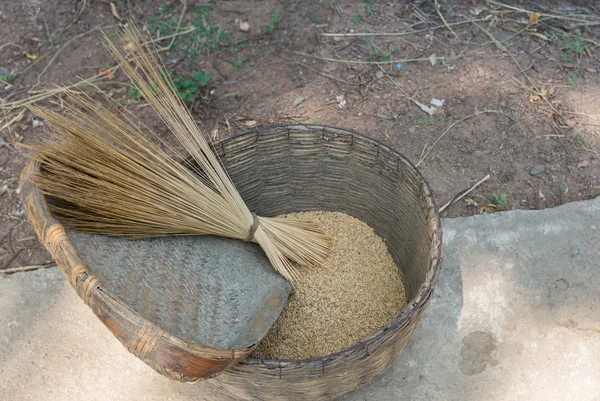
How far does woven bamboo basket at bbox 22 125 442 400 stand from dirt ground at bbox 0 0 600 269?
0.42 meters

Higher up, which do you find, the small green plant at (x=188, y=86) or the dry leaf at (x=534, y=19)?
the small green plant at (x=188, y=86)

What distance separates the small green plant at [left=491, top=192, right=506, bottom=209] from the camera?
2.08m

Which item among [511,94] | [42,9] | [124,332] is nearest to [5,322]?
[124,332]

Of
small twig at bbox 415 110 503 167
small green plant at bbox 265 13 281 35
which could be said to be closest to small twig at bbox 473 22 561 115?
small twig at bbox 415 110 503 167

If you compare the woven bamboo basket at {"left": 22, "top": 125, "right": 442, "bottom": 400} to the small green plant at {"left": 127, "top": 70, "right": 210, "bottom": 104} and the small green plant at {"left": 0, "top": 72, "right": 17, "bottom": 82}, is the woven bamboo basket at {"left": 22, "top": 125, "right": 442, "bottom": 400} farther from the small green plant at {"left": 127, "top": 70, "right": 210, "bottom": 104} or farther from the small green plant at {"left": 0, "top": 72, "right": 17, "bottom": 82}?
the small green plant at {"left": 0, "top": 72, "right": 17, "bottom": 82}

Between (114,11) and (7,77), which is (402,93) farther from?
(7,77)

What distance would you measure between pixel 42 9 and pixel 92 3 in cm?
25

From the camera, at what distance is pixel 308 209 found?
79.7 inches

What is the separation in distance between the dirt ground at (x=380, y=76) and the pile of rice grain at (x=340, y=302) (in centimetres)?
44

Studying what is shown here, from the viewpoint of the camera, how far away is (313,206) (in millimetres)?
2010

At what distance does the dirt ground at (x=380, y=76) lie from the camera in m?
2.18

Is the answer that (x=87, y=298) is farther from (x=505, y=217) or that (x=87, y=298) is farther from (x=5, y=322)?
(x=505, y=217)

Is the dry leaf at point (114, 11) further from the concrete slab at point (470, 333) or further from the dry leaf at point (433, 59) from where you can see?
the dry leaf at point (433, 59)

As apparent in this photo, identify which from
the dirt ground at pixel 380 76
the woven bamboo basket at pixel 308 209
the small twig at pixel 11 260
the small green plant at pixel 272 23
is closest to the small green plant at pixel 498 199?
the dirt ground at pixel 380 76
